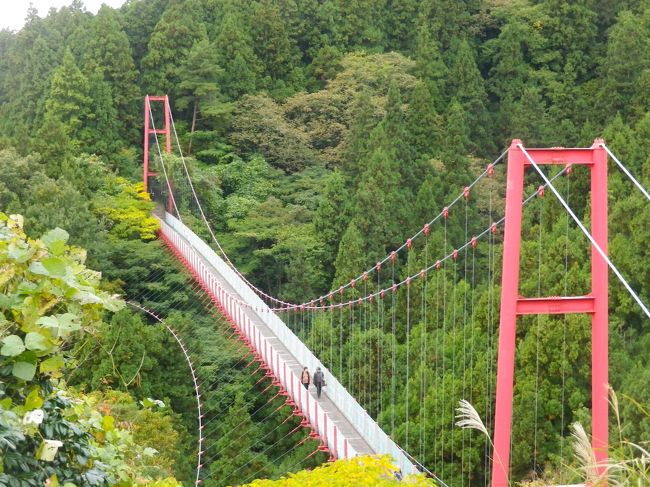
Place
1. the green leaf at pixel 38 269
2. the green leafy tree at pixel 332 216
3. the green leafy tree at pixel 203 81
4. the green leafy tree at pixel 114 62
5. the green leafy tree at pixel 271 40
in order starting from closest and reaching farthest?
1. the green leaf at pixel 38 269
2. the green leafy tree at pixel 332 216
3. the green leafy tree at pixel 114 62
4. the green leafy tree at pixel 203 81
5. the green leafy tree at pixel 271 40

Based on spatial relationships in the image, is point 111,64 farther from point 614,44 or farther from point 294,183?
point 614,44

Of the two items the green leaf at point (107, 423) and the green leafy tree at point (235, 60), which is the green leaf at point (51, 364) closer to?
the green leaf at point (107, 423)

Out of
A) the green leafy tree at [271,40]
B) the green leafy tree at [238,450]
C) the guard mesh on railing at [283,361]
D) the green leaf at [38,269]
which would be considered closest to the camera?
the green leaf at [38,269]

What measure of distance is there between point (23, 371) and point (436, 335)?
1345 cm

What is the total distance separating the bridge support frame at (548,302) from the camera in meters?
7.56

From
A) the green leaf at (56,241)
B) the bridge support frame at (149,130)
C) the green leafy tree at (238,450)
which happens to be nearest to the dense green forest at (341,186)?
the green leafy tree at (238,450)

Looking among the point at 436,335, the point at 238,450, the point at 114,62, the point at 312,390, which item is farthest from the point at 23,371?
the point at 114,62

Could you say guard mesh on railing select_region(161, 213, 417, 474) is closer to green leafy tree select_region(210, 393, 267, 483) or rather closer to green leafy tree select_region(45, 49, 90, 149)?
green leafy tree select_region(210, 393, 267, 483)

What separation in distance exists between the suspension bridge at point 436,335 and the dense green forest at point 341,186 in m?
0.09

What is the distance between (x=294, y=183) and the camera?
29266 mm

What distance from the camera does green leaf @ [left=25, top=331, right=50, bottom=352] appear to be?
10.5 ft

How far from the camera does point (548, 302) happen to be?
25.1 ft

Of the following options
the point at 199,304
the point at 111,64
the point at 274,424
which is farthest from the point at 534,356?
the point at 111,64

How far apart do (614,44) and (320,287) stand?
10.1 m
